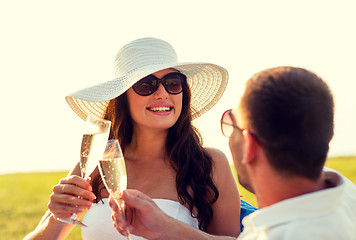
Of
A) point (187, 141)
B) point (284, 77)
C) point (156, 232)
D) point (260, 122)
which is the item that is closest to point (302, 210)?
point (260, 122)

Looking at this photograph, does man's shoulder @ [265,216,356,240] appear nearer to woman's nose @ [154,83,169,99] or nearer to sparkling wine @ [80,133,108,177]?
sparkling wine @ [80,133,108,177]

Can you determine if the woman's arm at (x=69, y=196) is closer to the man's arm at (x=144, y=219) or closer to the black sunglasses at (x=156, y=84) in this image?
the man's arm at (x=144, y=219)

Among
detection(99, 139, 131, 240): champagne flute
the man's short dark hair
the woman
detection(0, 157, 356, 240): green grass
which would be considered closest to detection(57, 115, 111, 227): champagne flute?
detection(99, 139, 131, 240): champagne flute

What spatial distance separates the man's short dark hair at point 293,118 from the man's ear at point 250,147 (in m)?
0.03

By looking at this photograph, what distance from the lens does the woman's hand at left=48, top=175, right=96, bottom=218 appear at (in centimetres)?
295

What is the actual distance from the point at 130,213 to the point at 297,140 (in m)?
1.22

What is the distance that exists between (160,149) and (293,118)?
2224mm

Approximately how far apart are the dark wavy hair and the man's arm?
79 cm

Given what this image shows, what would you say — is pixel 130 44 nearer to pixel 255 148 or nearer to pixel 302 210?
pixel 255 148

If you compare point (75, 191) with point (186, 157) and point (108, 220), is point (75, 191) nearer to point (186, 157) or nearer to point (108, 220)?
point (108, 220)

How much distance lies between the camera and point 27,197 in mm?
12938

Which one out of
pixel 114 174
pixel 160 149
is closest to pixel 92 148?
pixel 114 174

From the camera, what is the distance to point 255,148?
2.06 metres

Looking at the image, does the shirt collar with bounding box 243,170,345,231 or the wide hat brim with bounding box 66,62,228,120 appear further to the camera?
the wide hat brim with bounding box 66,62,228,120
